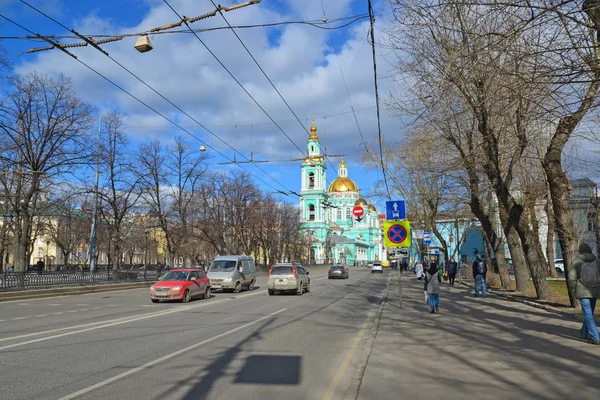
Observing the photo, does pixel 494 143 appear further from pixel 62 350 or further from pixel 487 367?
pixel 62 350

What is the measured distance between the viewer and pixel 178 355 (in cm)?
863

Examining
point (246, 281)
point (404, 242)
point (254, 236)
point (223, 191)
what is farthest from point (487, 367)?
point (254, 236)

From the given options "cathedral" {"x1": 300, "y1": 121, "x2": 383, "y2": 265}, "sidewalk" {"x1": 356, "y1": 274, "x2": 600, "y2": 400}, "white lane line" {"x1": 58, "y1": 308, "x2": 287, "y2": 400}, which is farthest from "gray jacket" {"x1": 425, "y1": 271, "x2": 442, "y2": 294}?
"cathedral" {"x1": 300, "y1": 121, "x2": 383, "y2": 265}

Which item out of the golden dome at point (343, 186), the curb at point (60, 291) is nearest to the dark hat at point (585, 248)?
the curb at point (60, 291)

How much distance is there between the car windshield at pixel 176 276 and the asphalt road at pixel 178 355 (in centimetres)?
503

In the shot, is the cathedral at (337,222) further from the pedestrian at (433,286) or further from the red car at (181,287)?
the pedestrian at (433,286)

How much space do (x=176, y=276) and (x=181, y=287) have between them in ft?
5.09

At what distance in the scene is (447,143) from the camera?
1961cm

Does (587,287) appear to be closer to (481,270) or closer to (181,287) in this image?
(481,270)

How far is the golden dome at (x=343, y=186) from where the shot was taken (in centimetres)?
11281

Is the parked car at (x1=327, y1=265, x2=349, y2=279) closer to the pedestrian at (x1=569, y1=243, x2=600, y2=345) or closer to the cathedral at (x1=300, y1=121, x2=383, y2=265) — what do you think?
the pedestrian at (x1=569, y1=243, x2=600, y2=345)

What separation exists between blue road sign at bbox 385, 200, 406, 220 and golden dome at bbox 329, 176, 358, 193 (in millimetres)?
94575

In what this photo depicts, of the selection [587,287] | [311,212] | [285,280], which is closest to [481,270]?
[285,280]

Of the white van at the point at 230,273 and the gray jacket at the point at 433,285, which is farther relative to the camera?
the white van at the point at 230,273
